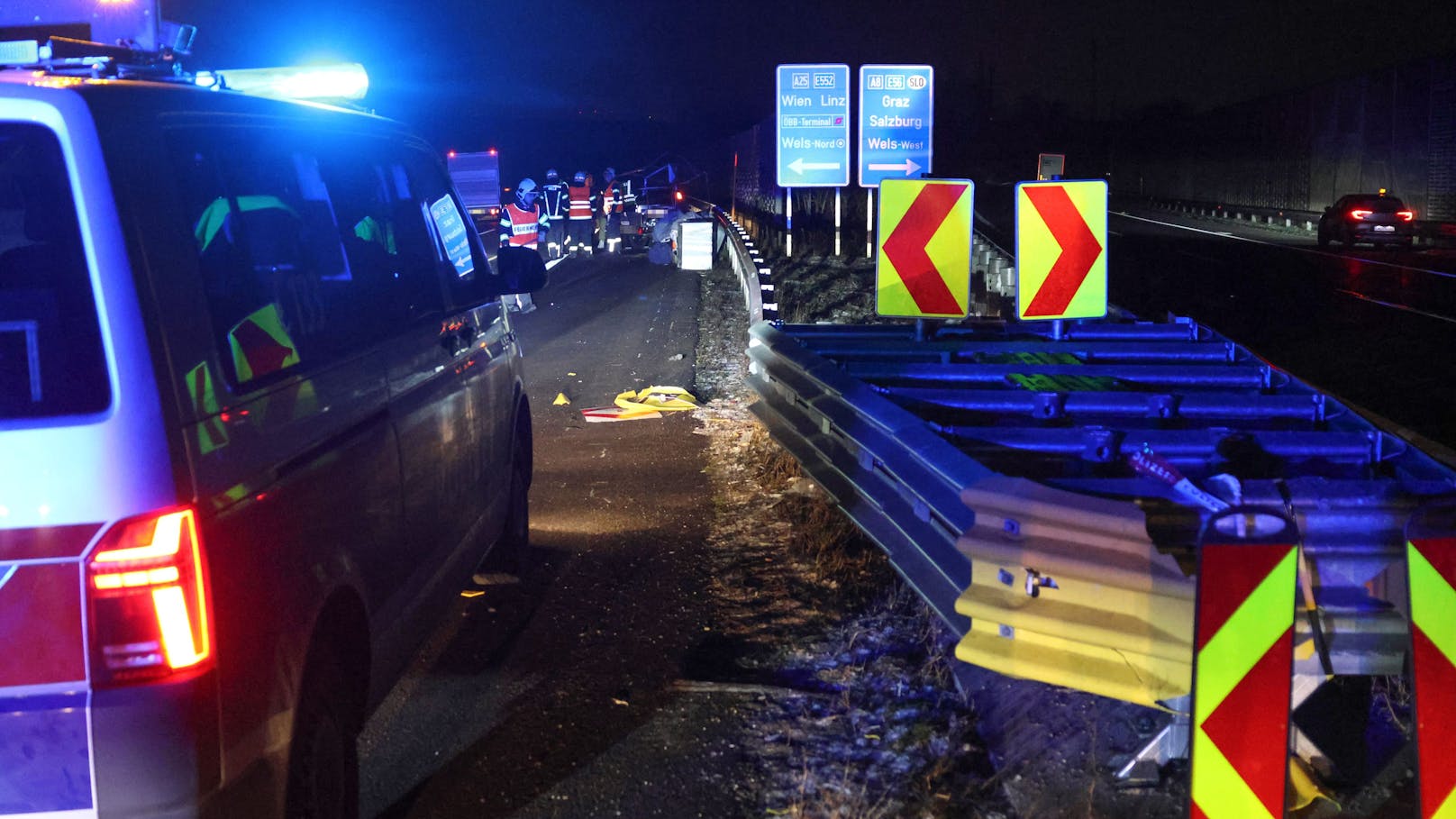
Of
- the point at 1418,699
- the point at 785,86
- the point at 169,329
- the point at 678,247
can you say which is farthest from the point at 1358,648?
the point at 785,86

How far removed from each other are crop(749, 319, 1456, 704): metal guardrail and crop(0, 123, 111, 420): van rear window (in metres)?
2.47

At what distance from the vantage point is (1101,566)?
11.5 ft

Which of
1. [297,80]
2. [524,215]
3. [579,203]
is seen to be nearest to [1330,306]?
[524,215]

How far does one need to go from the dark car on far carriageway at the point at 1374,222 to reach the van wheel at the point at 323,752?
33280mm

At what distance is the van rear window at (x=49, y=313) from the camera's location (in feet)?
8.77

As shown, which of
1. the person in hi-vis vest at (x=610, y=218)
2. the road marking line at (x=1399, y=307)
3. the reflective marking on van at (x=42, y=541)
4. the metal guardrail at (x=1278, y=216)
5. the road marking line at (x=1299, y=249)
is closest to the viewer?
the reflective marking on van at (x=42, y=541)

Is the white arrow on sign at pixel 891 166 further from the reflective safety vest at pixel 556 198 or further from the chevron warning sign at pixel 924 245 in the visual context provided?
the chevron warning sign at pixel 924 245

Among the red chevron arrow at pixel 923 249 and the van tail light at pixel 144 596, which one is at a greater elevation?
the red chevron arrow at pixel 923 249

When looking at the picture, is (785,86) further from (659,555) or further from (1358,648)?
(1358,648)

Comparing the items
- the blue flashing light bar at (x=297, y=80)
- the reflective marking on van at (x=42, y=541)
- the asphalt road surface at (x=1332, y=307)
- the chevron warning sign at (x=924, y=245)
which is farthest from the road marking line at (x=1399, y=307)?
the reflective marking on van at (x=42, y=541)

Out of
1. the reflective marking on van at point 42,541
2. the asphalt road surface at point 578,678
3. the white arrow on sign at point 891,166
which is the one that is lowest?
the asphalt road surface at point 578,678

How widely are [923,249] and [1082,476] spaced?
2500mm

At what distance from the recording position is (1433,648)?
318 cm

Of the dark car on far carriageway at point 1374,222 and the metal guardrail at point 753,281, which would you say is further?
the dark car on far carriageway at point 1374,222
